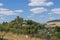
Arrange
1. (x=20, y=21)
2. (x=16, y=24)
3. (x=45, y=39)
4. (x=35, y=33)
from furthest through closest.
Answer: (x=20, y=21)
(x=16, y=24)
(x=35, y=33)
(x=45, y=39)

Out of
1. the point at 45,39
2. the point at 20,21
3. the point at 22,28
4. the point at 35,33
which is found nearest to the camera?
the point at 45,39

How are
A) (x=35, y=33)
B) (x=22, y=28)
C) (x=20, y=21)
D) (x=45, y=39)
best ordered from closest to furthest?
(x=45, y=39) → (x=35, y=33) → (x=22, y=28) → (x=20, y=21)

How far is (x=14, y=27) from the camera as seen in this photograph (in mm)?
19156

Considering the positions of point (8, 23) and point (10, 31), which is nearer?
point (10, 31)

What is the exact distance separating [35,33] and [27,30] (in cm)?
79

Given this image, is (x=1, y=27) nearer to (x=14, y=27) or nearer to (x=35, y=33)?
(x=14, y=27)

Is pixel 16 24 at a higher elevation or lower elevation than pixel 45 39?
higher

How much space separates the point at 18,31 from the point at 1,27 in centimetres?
189

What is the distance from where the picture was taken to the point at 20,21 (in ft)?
69.1

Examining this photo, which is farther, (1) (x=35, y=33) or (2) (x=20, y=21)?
(2) (x=20, y=21)

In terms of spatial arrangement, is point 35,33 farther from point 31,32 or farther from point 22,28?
point 22,28

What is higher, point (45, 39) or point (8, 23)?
point (8, 23)

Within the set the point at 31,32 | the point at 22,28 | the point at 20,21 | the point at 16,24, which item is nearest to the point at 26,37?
the point at 31,32

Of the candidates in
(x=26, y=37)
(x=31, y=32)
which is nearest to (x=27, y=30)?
(x=31, y=32)
